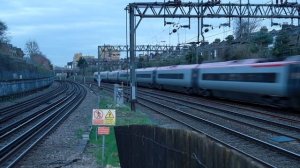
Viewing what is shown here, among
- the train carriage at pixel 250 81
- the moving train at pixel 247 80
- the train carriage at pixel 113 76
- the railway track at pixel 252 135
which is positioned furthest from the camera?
the train carriage at pixel 113 76

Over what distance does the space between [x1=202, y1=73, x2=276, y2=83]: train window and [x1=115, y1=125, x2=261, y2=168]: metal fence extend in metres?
14.3

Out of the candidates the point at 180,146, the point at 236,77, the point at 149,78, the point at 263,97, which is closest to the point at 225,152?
the point at 180,146

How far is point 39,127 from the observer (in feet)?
72.0

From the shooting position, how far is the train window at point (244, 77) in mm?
26359

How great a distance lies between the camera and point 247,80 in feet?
96.7

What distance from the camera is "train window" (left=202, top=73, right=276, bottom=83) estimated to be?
26.4 metres

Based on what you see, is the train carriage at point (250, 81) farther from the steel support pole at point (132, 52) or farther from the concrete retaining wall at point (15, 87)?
the concrete retaining wall at point (15, 87)

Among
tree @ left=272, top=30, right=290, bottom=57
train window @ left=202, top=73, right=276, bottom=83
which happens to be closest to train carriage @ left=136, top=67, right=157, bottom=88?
tree @ left=272, top=30, right=290, bottom=57

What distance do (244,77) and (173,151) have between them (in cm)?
2262

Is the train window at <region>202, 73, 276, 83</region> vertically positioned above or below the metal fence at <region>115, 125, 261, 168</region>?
above

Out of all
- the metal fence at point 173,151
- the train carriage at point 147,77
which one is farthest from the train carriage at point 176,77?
the metal fence at point 173,151

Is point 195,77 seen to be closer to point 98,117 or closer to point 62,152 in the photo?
point 62,152

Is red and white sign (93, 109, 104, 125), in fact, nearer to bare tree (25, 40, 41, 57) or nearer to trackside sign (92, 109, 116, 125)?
trackside sign (92, 109, 116, 125)

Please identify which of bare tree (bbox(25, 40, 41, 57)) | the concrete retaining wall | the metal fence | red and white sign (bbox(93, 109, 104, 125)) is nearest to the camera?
the metal fence
